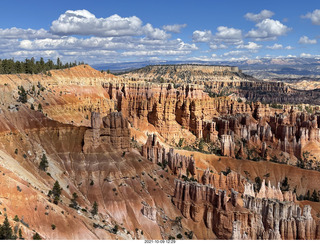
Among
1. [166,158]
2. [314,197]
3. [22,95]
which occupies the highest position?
[22,95]

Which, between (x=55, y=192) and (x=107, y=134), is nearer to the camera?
(x=55, y=192)

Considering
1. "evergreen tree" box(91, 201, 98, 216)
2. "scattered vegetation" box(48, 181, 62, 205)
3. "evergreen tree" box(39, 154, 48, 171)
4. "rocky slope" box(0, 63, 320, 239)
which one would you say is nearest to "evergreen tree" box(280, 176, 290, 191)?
"rocky slope" box(0, 63, 320, 239)

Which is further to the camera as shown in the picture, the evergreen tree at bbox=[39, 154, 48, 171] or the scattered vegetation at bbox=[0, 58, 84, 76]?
the scattered vegetation at bbox=[0, 58, 84, 76]

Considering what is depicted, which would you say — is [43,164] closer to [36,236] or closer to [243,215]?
[36,236]

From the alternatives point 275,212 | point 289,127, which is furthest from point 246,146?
point 275,212

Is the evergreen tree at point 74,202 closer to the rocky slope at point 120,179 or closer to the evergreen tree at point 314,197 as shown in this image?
the rocky slope at point 120,179

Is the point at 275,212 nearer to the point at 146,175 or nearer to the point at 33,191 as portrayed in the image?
the point at 146,175

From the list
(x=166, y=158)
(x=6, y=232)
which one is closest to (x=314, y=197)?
(x=166, y=158)

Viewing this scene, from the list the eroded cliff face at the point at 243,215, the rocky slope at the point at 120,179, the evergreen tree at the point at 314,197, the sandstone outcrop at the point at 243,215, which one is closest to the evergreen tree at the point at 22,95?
the rocky slope at the point at 120,179

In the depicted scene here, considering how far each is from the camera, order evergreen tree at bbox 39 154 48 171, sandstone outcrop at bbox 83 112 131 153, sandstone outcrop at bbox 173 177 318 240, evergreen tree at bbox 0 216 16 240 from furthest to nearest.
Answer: sandstone outcrop at bbox 83 112 131 153, evergreen tree at bbox 39 154 48 171, sandstone outcrop at bbox 173 177 318 240, evergreen tree at bbox 0 216 16 240

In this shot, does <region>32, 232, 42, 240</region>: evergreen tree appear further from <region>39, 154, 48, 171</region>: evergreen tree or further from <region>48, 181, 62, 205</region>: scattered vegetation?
<region>39, 154, 48, 171</region>: evergreen tree

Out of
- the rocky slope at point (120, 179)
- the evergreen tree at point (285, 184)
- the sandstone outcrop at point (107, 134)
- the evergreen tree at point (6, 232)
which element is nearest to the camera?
the evergreen tree at point (6, 232)
